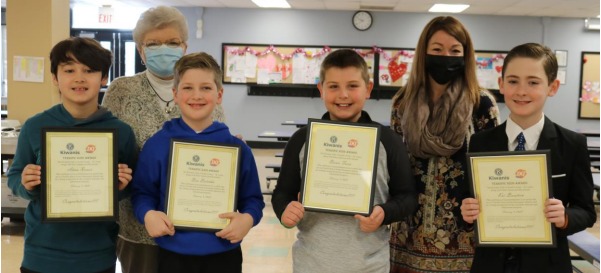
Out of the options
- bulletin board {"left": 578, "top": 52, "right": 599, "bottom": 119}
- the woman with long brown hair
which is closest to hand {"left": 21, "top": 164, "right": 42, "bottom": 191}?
the woman with long brown hair

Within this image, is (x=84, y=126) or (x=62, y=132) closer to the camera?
(x=62, y=132)

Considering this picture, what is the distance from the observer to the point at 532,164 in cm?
185

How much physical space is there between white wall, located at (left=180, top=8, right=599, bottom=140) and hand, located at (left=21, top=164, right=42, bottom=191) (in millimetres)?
10745

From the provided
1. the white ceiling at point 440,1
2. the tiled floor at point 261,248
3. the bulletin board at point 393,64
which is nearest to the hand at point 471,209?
the tiled floor at point 261,248

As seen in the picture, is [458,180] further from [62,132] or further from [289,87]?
[289,87]

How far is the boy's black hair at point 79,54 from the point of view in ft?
6.82

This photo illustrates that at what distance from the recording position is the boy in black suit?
1887 mm

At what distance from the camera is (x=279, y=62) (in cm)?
1246

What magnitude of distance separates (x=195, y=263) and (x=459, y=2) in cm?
992

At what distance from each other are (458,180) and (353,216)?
0.48 m

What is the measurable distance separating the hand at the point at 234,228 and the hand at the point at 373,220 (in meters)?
Answer: 0.43

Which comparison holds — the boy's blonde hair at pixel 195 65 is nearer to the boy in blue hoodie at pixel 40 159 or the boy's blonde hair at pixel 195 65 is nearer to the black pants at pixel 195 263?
the boy in blue hoodie at pixel 40 159

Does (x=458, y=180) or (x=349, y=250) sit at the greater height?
(x=458, y=180)

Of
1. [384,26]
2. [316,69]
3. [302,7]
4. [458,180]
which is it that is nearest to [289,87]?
[316,69]
